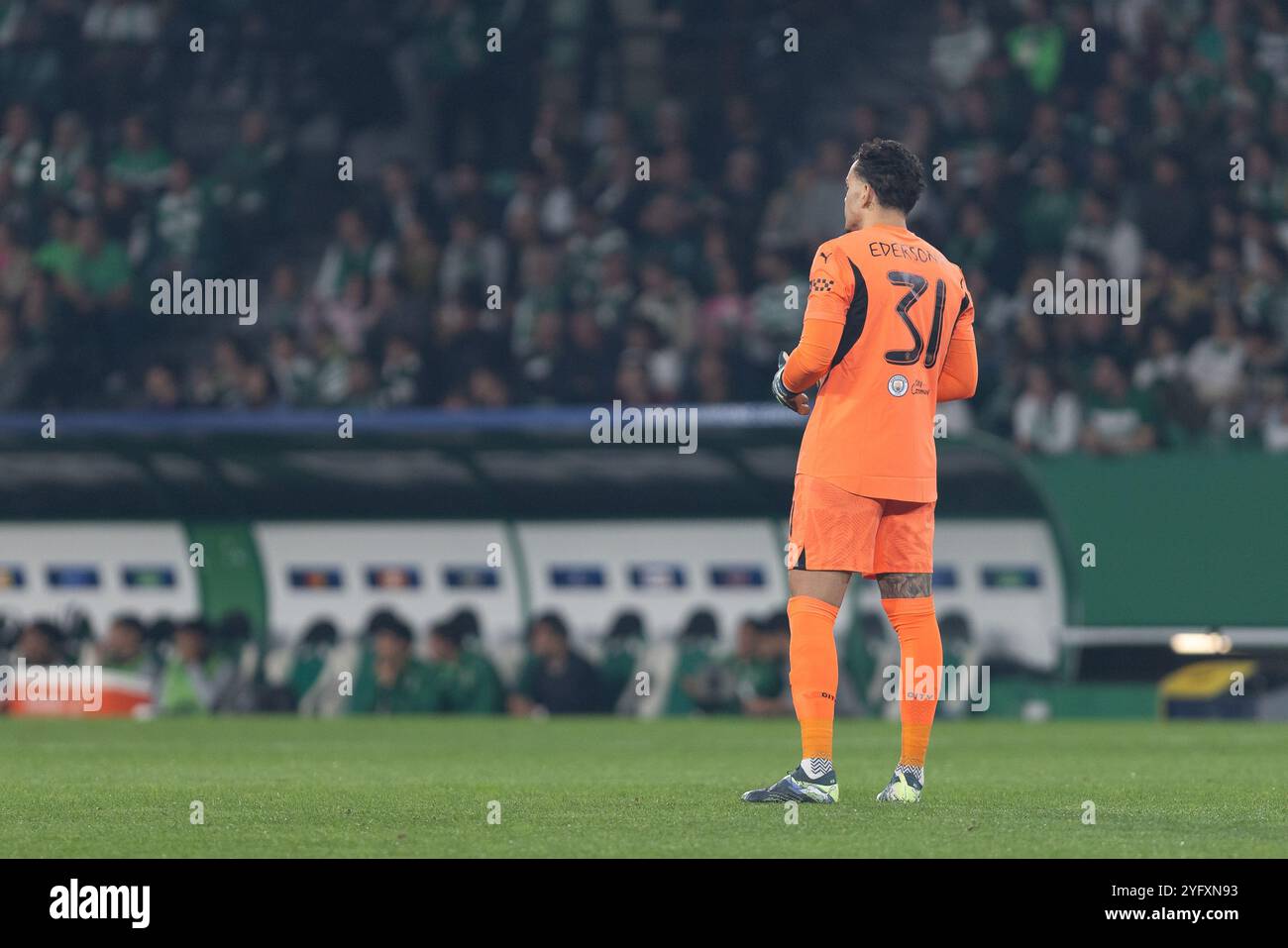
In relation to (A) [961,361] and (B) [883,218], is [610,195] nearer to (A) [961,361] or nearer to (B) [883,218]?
(A) [961,361]

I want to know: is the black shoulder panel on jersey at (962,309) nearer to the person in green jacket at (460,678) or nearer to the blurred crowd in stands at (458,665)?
the blurred crowd in stands at (458,665)

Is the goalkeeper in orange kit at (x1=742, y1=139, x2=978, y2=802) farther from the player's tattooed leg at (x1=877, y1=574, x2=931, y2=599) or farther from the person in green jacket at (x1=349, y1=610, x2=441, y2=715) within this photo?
the person in green jacket at (x1=349, y1=610, x2=441, y2=715)

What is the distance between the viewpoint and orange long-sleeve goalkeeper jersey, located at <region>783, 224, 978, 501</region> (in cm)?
812

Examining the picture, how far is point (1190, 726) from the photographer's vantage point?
1574 centimetres

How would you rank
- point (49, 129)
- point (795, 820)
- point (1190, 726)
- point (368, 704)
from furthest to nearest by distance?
point (49, 129) → point (368, 704) → point (1190, 726) → point (795, 820)

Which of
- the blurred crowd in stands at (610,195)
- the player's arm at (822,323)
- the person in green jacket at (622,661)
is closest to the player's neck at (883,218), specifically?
the player's arm at (822,323)

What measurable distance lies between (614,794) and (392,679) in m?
10.0

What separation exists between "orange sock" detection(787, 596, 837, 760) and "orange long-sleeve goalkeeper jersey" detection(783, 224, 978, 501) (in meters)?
0.44

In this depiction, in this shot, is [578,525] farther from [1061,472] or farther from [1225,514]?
[1225,514]

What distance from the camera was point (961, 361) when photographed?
28.1 feet

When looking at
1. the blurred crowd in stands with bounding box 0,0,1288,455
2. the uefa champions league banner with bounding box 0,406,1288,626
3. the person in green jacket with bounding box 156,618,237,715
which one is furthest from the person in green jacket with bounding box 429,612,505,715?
the blurred crowd in stands with bounding box 0,0,1288,455

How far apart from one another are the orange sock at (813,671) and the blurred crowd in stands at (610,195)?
31.1 ft
